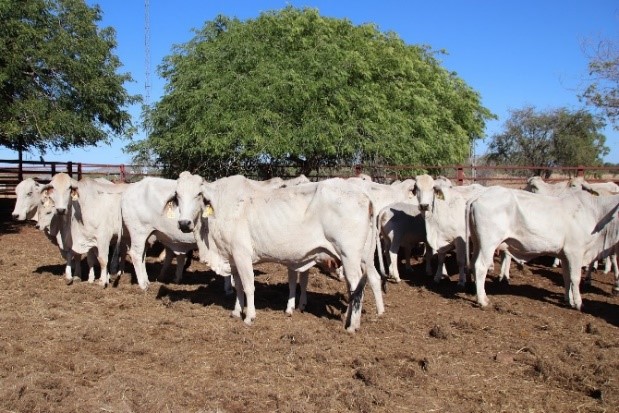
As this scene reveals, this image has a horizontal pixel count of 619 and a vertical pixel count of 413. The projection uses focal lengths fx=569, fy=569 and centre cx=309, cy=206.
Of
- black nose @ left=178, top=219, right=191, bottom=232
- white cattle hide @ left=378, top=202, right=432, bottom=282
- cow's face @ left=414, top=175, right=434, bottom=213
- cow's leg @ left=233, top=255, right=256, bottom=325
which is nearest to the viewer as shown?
cow's leg @ left=233, top=255, right=256, bottom=325

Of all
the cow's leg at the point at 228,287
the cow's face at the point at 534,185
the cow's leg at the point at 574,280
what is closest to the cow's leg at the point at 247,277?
the cow's leg at the point at 228,287

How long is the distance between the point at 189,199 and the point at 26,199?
5.07m

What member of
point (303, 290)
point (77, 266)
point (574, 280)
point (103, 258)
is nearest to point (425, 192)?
point (574, 280)

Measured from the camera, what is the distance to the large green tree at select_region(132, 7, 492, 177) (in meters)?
16.0

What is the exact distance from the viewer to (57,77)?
17.0 meters

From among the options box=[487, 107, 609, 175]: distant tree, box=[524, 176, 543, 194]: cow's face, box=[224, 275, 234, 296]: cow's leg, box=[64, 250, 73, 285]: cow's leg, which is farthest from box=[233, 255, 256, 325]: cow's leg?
box=[487, 107, 609, 175]: distant tree

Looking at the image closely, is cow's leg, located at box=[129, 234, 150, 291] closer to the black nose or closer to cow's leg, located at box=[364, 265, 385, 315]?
the black nose

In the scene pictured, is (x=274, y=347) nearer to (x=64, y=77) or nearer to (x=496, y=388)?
(x=496, y=388)

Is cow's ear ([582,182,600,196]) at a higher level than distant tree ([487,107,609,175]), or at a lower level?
lower

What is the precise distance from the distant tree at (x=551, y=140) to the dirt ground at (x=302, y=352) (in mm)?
35458

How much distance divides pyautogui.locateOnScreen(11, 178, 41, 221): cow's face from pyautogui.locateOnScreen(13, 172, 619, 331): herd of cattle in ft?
0.07

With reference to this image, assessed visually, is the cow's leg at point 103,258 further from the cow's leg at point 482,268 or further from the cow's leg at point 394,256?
the cow's leg at point 482,268

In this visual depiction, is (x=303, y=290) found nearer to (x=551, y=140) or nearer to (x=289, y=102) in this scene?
(x=289, y=102)

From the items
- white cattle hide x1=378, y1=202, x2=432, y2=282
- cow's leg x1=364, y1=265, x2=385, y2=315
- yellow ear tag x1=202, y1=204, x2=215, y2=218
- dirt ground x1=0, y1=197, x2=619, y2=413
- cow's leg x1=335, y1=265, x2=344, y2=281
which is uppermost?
yellow ear tag x1=202, y1=204, x2=215, y2=218
